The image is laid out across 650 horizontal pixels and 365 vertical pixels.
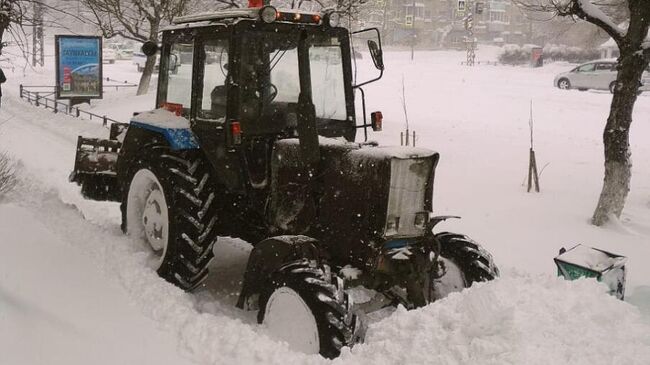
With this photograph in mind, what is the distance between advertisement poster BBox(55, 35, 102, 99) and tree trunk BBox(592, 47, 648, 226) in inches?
699

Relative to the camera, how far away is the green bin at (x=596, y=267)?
454 centimetres

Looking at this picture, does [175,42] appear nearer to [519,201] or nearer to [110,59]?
[519,201]

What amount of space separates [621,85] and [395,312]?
595 centimetres

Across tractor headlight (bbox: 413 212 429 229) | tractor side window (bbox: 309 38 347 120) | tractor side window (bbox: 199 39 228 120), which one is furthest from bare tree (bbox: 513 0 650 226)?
tractor side window (bbox: 199 39 228 120)

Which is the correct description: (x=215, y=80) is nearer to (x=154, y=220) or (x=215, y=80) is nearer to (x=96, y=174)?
(x=154, y=220)

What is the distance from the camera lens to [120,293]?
494 centimetres

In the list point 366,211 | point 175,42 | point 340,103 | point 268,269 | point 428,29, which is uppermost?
point 428,29

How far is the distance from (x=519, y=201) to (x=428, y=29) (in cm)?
6575

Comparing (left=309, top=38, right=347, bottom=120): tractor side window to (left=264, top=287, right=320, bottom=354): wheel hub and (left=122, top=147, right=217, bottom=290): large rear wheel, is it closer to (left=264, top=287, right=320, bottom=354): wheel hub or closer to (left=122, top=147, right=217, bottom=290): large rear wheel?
(left=122, top=147, right=217, bottom=290): large rear wheel

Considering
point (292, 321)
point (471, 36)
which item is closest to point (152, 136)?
point (292, 321)

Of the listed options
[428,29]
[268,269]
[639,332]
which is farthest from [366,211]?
[428,29]

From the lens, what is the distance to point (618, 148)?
8.52 metres

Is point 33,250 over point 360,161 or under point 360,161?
under

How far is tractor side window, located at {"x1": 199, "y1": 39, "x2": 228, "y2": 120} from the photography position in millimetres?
5133
